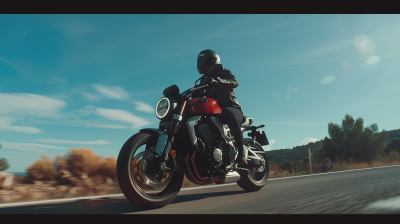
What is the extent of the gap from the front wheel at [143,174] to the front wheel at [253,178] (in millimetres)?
1563

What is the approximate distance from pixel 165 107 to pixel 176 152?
593 millimetres

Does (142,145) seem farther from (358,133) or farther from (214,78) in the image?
(358,133)

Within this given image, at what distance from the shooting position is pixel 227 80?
13.0ft

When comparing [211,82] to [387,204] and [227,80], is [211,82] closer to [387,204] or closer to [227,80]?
[227,80]

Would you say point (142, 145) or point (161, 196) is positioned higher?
point (142, 145)

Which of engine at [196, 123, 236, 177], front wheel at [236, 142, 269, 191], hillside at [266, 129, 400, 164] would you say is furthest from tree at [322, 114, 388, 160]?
engine at [196, 123, 236, 177]

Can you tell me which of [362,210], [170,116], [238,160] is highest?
[170,116]

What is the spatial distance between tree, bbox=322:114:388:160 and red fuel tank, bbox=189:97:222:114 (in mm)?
29557

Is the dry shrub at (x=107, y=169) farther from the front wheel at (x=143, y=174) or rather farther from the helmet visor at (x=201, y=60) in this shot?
the helmet visor at (x=201, y=60)

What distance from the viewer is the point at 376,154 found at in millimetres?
29953

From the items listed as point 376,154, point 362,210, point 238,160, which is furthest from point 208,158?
point 376,154
